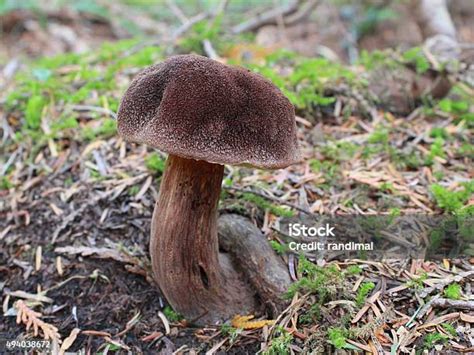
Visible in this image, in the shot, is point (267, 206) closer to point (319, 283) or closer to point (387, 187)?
point (319, 283)

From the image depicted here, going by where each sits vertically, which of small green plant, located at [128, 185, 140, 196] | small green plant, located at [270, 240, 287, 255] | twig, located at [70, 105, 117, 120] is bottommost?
small green plant, located at [270, 240, 287, 255]

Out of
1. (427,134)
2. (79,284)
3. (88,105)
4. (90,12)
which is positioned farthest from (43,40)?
(427,134)

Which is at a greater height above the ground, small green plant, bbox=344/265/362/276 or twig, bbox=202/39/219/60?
twig, bbox=202/39/219/60

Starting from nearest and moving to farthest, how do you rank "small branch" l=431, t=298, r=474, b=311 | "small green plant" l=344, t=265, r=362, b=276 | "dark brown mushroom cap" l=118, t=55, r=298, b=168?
"dark brown mushroom cap" l=118, t=55, r=298, b=168 < "small branch" l=431, t=298, r=474, b=311 < "small green plant" l=344, t=265, r=362, b=276

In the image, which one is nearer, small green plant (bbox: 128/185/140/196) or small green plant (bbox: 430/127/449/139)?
small green plant (bbox: 128/185/140/196)

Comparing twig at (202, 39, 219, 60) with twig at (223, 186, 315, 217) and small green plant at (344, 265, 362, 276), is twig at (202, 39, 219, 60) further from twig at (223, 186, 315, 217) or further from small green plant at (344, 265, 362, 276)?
small green plant at (344, 265, 362, 276)

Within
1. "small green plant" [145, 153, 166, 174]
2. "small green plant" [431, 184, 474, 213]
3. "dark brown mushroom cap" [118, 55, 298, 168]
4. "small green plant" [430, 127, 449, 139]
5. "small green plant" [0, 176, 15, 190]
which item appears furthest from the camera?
"small green plant" [430, 127, 449, 139]

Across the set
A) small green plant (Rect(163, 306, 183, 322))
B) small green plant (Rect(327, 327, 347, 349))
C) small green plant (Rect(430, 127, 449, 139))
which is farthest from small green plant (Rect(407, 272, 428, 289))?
small green plant (Rect(430, 127, 449, 139))
